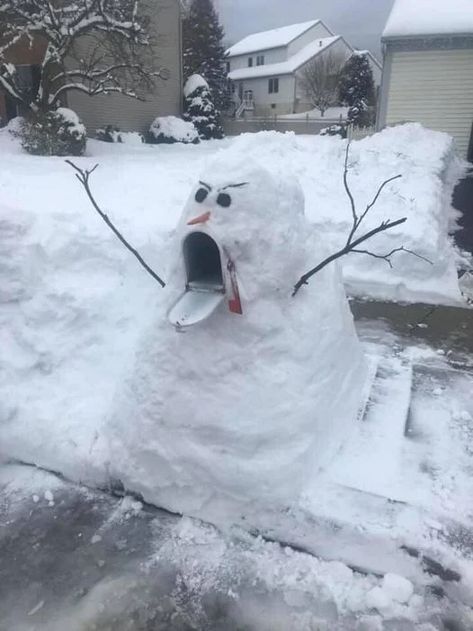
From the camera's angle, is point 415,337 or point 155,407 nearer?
point 155,407

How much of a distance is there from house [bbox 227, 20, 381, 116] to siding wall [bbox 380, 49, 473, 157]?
2856cm

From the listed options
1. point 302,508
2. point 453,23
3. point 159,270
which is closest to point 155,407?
point 302,508

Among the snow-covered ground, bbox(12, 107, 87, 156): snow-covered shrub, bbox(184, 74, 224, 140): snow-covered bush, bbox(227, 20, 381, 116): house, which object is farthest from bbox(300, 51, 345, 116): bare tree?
the snow-covered ground

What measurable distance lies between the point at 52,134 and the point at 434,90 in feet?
34.0

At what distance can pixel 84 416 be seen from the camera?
11.9ft

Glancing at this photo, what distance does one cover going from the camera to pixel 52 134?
503 inches

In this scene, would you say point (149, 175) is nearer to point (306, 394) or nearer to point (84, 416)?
point (84, 416)

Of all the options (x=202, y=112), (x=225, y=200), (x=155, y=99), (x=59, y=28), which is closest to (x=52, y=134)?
(x=59, y=28)

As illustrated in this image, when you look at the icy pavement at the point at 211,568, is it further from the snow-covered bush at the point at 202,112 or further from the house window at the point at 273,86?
the house window at the point at 273,86

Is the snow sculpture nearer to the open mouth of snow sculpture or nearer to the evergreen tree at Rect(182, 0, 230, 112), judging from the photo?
the open mouth of snow sculpture

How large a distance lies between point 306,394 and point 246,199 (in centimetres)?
118

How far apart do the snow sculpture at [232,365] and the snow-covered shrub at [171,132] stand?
17855 mm

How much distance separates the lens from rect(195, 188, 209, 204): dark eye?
9.55 ft

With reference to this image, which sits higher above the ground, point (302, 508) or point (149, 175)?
point (149, 175)
